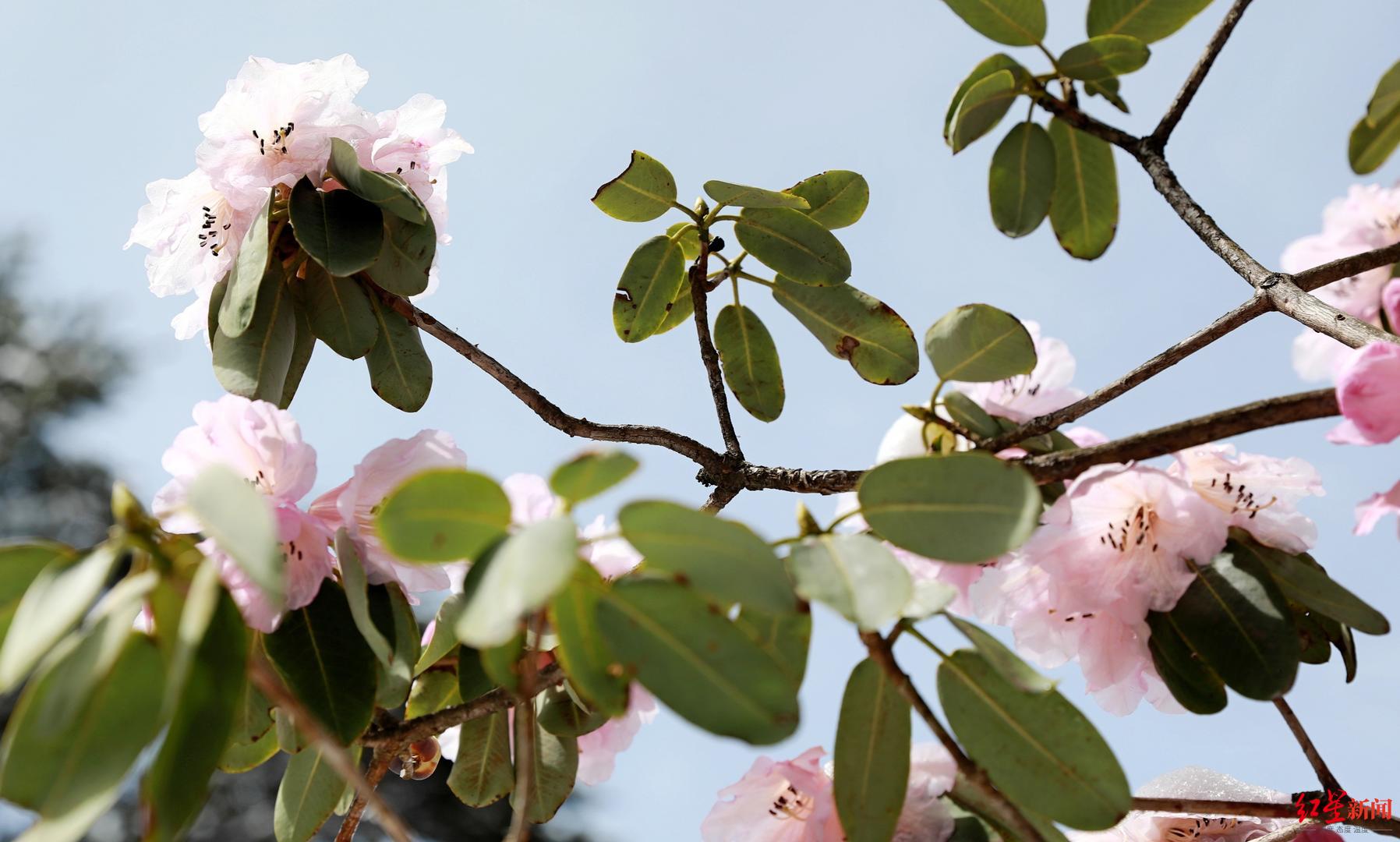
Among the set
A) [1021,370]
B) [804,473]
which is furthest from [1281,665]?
[804,473]

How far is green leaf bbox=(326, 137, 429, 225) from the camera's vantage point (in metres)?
1.02

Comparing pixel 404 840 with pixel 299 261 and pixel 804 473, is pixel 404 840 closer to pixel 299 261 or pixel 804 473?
pixel 804 473

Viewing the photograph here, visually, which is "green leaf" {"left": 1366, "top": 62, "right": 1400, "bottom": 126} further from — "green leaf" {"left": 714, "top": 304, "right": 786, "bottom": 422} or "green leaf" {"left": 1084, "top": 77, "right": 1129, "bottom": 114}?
"green leaf" {"left": 714, "top": 304, "right": 786, "bottom": 422}

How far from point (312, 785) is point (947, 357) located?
61 centimetres

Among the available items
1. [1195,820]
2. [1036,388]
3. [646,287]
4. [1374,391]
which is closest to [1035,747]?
[1374,391]

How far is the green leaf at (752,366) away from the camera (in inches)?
47.4

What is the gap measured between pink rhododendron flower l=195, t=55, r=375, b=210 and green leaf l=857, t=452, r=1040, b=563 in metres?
0.73

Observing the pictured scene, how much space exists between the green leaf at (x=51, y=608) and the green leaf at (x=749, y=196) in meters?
0.69

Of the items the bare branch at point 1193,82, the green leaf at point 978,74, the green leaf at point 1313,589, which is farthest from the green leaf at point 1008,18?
the green leaf at point 1313,589

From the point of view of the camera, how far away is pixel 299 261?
1084 millimetres

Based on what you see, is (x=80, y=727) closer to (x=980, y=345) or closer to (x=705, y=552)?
(x=705, y=552)

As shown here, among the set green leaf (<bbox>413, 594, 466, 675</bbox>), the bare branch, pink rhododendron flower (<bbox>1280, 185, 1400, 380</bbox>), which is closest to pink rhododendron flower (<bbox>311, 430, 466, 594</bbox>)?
green leaf (<bbox>413, 594, 466, 675</bbox>)

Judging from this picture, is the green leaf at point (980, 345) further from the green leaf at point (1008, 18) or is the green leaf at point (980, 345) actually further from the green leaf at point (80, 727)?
the green leaf at point (80, 727)

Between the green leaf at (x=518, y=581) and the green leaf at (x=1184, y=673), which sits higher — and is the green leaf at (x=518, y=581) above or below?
below
